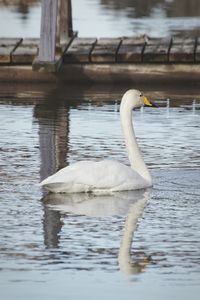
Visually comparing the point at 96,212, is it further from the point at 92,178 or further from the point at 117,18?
the point at 117,18

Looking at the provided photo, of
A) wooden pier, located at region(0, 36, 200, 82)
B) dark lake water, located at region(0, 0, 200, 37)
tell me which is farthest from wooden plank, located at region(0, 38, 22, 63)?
dark lake water, located at region(0, 0, 200, 37)

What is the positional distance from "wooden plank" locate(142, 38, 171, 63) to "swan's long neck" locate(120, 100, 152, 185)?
7090 millimetres

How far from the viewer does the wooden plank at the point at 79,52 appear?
21.0 metres

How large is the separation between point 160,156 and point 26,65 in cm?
643

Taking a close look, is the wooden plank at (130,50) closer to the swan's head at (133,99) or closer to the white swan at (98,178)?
the swan's head at (133,99)

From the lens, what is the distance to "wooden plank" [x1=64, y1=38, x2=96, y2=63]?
21.0 metres

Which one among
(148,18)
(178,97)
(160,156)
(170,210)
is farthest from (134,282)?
(148,18)

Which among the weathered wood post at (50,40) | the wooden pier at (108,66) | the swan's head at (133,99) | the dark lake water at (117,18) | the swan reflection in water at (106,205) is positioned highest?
the swan's head at (133,99)

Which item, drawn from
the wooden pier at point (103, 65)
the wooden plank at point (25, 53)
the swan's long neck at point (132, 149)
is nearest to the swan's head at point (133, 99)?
the swan's long neck at point (132, 149)

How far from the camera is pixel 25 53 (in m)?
21.2

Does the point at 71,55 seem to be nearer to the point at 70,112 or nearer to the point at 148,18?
the point at 70,112

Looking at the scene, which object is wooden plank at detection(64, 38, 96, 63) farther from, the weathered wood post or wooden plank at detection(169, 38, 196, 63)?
wooden plank at detection(169, 38, 196, 63)

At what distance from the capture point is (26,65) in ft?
69.0

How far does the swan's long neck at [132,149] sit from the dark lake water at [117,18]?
14245 millimetres
